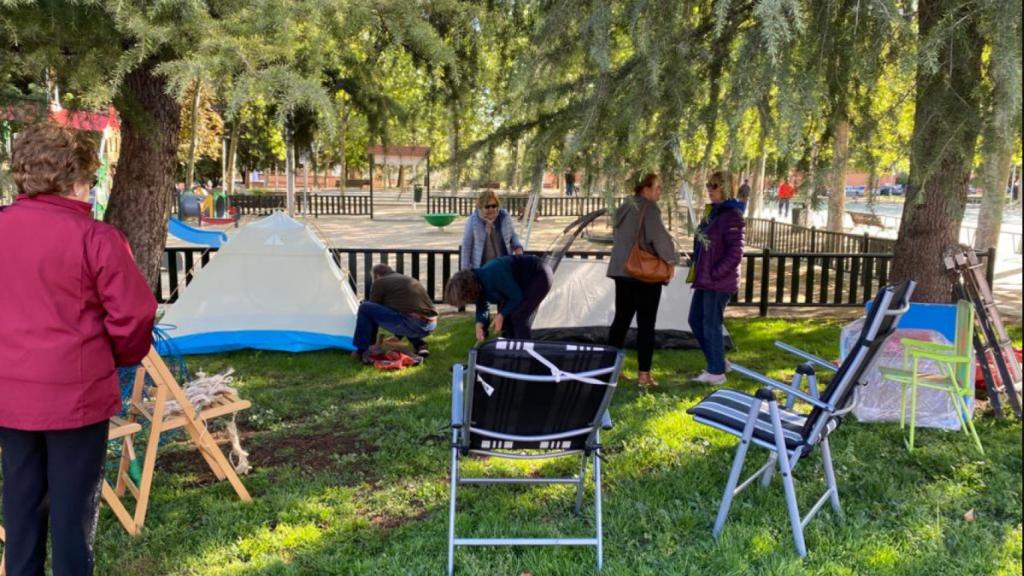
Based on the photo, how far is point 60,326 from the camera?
8.08 feet

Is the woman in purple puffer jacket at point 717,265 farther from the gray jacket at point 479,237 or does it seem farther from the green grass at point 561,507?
the gray jacket at point 479,237

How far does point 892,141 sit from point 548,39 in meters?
1.77

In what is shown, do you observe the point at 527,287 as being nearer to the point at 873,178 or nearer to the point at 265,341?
the point at 873,178

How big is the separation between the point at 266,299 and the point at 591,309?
298 cm

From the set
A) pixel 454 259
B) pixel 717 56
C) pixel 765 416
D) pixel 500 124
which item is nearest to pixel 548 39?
pixel 500 124

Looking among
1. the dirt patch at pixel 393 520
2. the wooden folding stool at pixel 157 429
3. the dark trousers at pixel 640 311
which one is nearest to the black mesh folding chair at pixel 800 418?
the dirt patch at pixel 393 520

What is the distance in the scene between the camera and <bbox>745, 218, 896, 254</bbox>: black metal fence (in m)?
11.4

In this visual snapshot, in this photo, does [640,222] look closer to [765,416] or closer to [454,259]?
[765,416]

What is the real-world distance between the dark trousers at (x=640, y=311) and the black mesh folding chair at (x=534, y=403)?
250 centimetres

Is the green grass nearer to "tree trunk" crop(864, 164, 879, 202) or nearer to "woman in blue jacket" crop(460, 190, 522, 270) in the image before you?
"tree trunk" crop(864, 164, 879, 202)

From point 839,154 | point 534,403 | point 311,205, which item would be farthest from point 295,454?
point 311,205

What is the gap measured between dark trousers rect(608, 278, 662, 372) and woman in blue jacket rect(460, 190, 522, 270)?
1.33 meters

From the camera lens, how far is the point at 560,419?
11.3ft

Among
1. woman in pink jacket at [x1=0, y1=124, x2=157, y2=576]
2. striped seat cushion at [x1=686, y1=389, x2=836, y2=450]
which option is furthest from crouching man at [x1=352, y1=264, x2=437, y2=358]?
woman in pink jacket at [x1=0, y1=124, x2=157, y2=576]
